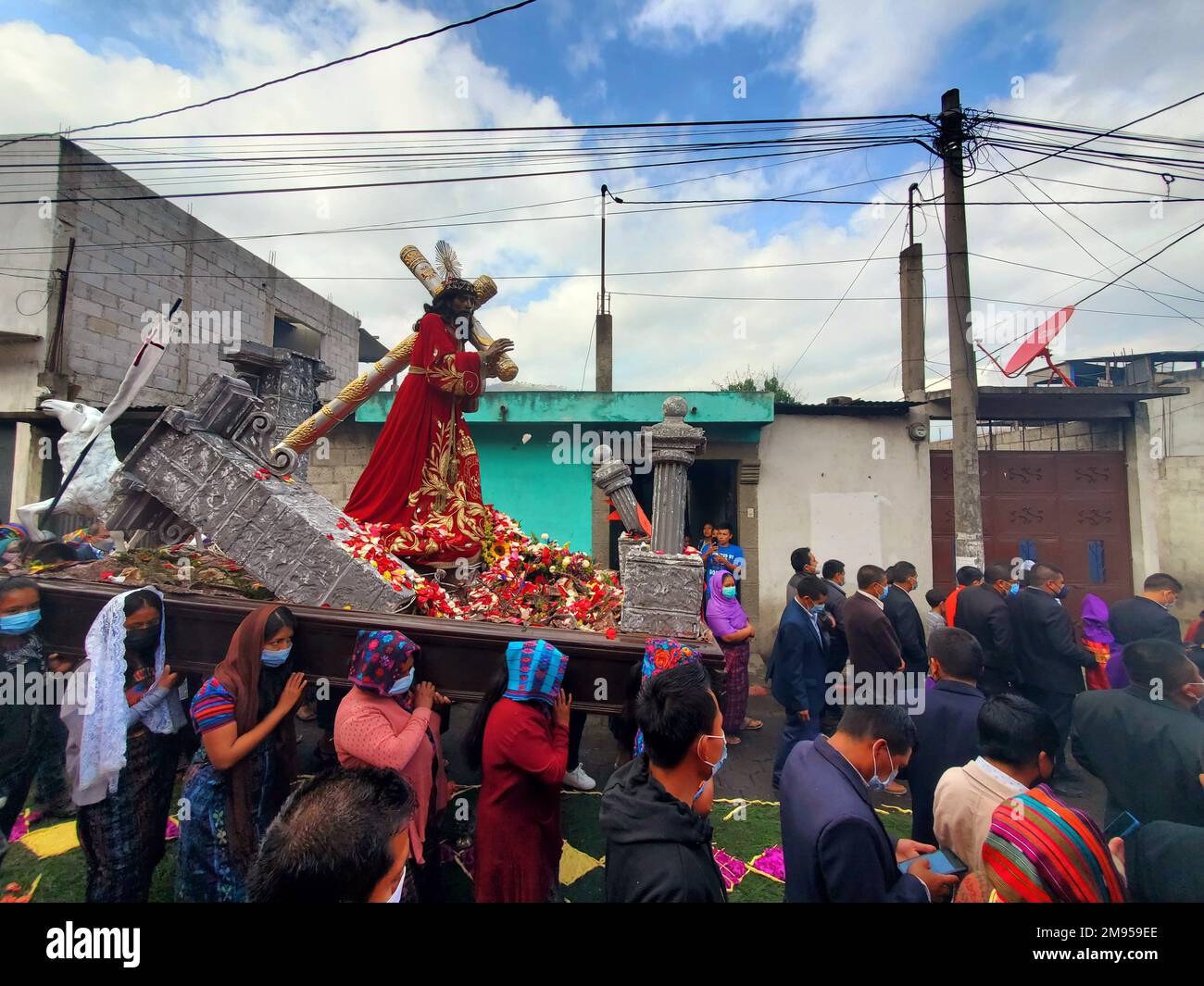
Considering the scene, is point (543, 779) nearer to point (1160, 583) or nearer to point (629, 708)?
point (629, 708)

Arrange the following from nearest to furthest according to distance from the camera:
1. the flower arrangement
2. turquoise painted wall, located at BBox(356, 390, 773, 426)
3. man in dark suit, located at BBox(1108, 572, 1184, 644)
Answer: the flower arrangement < man in dark suit, located at BBox(1108, 572, 1184, 644) < turquoise painted wall, located at BBox(356, 390, 773, 426)

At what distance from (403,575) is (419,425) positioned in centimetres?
A: 140

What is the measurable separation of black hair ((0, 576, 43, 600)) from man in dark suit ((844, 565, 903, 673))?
5.64 meters

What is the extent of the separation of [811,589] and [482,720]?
3.12m

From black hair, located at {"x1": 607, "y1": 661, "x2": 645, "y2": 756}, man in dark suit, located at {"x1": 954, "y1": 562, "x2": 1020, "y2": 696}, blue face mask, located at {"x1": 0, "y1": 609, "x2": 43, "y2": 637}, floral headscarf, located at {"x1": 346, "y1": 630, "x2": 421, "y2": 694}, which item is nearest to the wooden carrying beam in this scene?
black hair, located at {"x1": 607, "y1": 661, "x2": 645, "y2": 756}

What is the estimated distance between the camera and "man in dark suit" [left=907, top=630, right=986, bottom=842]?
3031 mm

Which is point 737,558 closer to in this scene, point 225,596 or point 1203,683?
point 1203,683

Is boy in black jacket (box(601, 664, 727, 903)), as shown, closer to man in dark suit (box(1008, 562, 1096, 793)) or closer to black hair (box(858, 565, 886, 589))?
black hair (box(858, 565, 886, 589))

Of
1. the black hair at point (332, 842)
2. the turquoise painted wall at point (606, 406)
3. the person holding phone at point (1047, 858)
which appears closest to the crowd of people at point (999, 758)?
the person holding phone at point (1047, 858)

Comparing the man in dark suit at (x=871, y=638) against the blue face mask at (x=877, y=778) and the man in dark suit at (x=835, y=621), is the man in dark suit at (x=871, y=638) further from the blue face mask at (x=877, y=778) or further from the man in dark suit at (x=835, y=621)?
the blue face mask at (x=877, y=778)

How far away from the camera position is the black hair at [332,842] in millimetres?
1340

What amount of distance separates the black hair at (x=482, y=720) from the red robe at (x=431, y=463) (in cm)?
169

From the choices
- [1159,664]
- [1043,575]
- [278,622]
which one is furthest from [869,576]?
[278,622]

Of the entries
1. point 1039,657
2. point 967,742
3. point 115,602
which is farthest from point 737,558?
point 115,602
